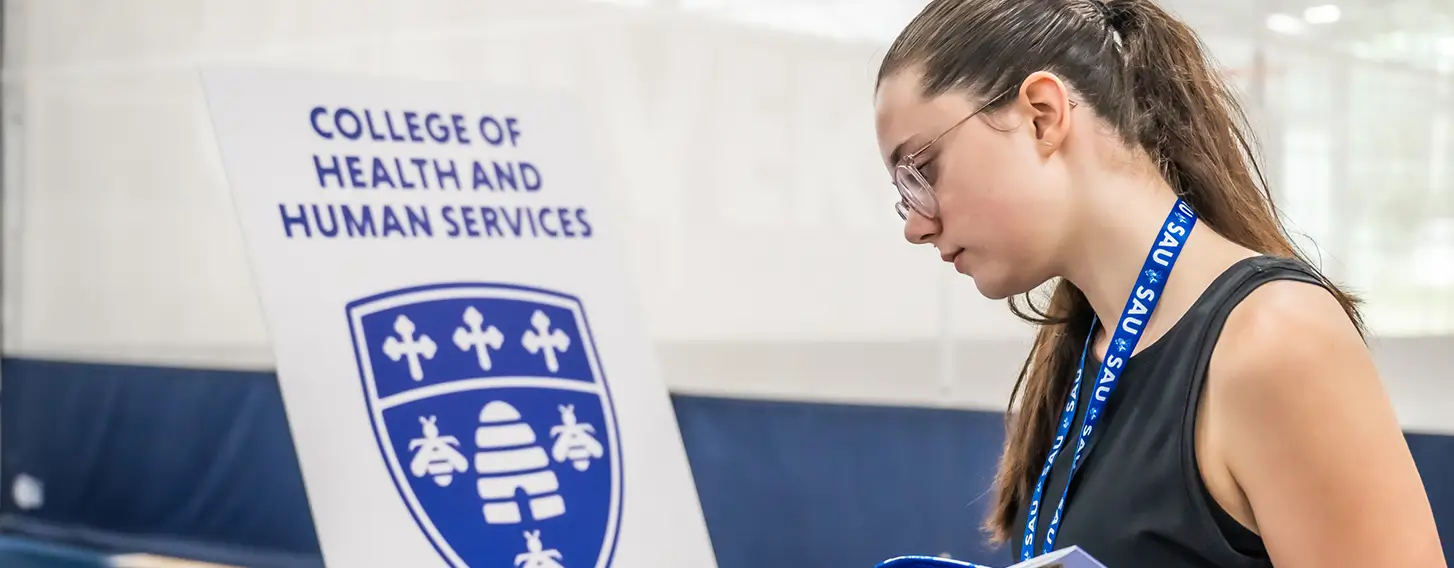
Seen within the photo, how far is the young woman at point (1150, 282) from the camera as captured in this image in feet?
2.62

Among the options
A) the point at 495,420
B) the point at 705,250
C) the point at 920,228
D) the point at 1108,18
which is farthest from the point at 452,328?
the point at 705,250

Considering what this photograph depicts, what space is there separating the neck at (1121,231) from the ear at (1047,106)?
5 centimetres

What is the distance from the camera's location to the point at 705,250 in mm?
2838

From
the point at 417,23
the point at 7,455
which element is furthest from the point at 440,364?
the point at 7,455

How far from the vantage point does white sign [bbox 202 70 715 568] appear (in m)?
1.53

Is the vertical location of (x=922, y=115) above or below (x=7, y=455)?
below

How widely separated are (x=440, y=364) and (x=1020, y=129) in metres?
0.89

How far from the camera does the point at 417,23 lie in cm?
326

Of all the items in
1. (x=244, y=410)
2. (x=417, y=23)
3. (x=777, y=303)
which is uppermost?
(x=417, y=23)

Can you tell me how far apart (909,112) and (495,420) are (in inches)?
32.6

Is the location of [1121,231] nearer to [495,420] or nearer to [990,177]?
[990,177]

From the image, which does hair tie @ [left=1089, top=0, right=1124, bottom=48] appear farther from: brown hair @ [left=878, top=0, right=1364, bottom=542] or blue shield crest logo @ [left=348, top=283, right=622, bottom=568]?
blue shield crest logo @ [left=348, top=283, right=622, bottom=568]

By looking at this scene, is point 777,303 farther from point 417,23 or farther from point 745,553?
point 417,23

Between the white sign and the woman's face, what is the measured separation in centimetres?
79
